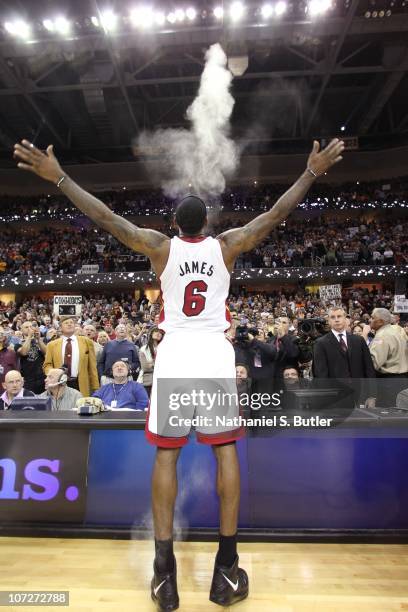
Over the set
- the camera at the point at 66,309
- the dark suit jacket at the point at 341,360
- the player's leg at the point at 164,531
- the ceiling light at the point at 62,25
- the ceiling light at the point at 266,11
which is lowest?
the player's leg at the point at 164,531

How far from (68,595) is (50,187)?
89.5 ft

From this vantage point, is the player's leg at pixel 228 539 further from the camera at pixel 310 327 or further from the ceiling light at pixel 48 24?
the ceiling light at pixel 48 24

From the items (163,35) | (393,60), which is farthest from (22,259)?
(393,60)

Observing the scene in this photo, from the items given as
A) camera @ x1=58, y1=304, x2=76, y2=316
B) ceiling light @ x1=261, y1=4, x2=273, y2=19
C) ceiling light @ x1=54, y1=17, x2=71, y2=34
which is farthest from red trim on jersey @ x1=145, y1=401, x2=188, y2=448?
ceiling light @ x1=54, y1=17, x2=71, y2=34

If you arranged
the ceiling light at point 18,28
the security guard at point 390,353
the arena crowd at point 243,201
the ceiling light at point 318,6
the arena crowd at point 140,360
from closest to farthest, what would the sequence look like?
the arena crowd at point 140,360 → the security guard at point 390,353 → the ceiling light at point 318,6 → the ceiling light at point 18,28 → the arena crowd at point 243,201

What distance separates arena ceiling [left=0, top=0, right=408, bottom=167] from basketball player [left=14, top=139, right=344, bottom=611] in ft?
41.6

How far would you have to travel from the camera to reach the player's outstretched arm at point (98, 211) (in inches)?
88.0

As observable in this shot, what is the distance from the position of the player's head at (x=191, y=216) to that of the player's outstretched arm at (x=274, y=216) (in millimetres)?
145

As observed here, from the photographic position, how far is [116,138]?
23.2 m

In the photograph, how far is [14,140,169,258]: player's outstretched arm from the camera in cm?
223

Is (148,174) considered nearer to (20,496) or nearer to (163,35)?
(163,35)

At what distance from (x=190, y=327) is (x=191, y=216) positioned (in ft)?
1.89

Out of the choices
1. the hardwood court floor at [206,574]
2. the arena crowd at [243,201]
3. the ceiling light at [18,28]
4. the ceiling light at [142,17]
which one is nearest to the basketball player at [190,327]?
the hardwood court floor at [206,574]

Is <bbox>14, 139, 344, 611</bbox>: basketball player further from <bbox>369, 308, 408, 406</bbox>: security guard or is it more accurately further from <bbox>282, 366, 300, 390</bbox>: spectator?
<bbox>369, 308, 408, 406</bbox>: security guard
